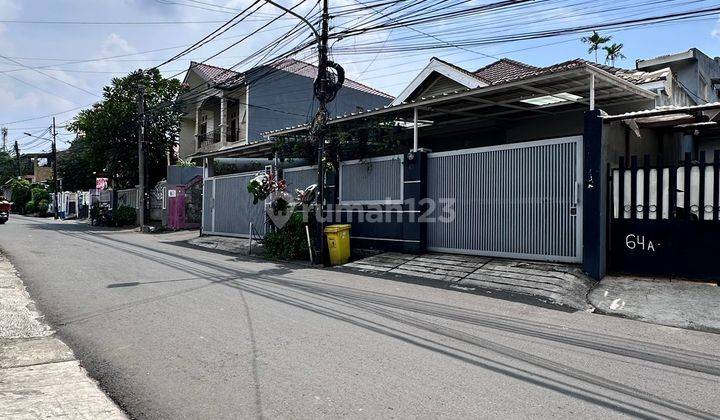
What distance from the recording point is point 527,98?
11.4 m

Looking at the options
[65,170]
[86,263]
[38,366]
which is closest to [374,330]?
[38,366]

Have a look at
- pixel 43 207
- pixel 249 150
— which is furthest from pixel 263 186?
pixel 43 207

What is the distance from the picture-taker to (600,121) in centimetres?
883

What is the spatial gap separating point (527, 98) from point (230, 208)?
38.8 ft

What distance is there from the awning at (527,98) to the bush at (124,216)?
1945 cm

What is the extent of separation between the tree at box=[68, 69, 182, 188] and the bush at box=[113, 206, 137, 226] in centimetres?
215

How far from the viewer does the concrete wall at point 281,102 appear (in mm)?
27188

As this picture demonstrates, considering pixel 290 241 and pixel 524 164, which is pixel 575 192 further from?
pixel 290 241

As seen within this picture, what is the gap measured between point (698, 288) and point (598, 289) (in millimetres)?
1423

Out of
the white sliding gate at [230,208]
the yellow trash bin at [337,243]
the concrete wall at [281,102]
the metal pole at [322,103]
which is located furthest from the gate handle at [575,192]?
the concrete wall at [281,102]

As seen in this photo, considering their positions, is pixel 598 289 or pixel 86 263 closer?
pixel 598 289

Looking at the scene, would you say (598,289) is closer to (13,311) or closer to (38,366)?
(38,366)

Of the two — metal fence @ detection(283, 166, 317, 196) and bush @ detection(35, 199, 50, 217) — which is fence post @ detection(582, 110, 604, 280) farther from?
bush @ detection(35, 199, 50, 217)

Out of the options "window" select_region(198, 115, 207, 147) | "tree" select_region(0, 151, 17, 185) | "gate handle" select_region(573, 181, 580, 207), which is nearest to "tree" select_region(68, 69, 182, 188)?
Answer: "window" select_region(198, 115, 207, 147)
